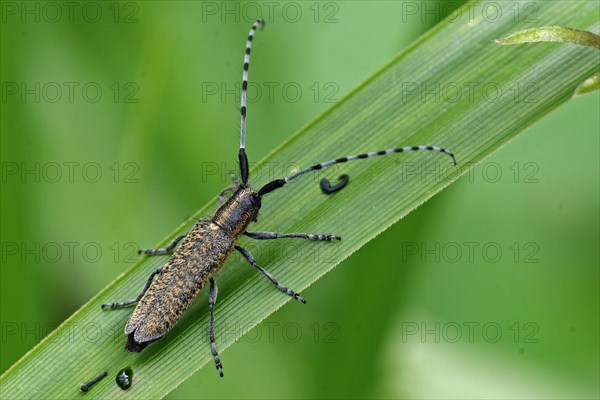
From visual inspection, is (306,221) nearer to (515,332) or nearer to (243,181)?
(243,181)

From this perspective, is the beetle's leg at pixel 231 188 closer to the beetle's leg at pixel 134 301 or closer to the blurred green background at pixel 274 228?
the blurred green background at pixel 274 228

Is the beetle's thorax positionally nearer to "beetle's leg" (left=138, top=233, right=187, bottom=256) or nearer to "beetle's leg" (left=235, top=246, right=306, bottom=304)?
"beetle's leg" (left=235, top=246, right=306, bottom=304)

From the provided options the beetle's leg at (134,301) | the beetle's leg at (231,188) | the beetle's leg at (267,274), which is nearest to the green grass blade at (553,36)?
the beetle's leg at (267,274)

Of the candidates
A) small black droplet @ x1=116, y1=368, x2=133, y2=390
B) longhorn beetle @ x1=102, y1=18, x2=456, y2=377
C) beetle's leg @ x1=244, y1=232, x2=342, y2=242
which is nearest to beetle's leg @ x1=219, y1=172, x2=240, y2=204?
longhorn beetle @ x1=102, y1=18, x2=456, y2=377

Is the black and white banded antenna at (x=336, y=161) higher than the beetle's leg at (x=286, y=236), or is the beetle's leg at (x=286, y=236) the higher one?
the black and white banded antenna at (x=336, y=161)

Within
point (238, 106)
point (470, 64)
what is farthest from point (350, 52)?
point (470, 64)

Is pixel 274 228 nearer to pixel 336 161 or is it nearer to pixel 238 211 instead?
pixel 238 211

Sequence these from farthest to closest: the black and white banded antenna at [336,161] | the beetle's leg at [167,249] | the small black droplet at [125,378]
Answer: the beetle's leg at [167,249] < the black and white banded antenna at [336,161] < the small black droplet at [125,378]
